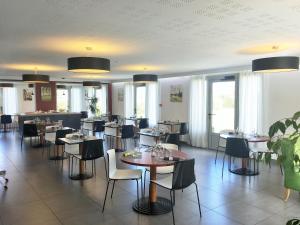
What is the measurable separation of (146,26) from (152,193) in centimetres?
233

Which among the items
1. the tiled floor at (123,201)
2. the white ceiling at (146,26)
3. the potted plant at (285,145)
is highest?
the white ceiling at (146,26)

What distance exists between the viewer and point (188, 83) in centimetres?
893

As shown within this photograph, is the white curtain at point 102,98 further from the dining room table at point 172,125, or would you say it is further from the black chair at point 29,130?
the black chair at point 29,130

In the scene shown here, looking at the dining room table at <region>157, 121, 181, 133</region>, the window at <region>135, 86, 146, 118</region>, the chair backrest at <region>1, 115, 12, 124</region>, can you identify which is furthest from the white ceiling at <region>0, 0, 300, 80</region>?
the chair backrest at <region>1, 115, 12, 124</region>

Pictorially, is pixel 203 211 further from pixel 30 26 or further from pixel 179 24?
pixel 30 26

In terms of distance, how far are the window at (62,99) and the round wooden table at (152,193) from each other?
36.5 feet

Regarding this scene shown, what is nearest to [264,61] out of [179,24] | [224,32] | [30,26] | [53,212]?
[224,32]

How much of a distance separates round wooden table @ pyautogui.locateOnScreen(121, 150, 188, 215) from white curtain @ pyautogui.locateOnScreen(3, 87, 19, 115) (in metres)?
10.9

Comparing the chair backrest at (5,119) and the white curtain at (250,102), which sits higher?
the white curtain at (250,102)

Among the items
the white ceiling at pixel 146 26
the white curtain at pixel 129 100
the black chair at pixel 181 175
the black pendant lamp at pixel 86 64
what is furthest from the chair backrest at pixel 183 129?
the black chair at pixel 181 175

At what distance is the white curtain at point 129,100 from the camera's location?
11797 millimetres

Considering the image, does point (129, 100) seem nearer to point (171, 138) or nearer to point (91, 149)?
point (171, 138)

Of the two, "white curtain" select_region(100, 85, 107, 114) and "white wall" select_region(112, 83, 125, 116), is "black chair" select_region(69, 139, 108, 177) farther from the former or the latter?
"white curtain" select_region(100, 85, 107, 114)

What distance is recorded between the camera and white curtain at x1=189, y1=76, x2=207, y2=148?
27.2ft
